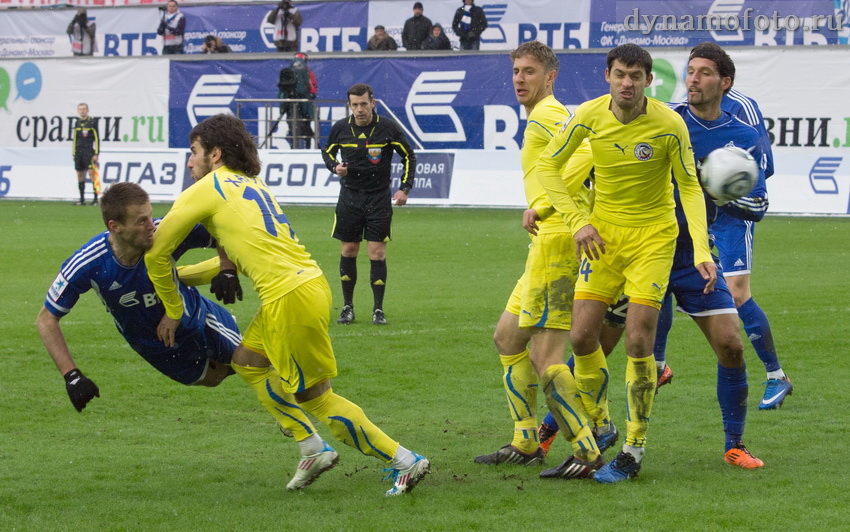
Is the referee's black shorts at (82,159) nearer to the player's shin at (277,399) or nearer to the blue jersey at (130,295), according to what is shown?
the blue jersey at (130,295)

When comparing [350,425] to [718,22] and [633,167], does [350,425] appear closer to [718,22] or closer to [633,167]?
[633,167]

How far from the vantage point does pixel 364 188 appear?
11.3m

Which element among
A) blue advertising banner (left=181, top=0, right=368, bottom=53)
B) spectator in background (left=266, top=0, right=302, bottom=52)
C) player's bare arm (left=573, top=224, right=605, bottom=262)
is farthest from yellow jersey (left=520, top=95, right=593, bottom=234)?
blue advertising banner (left=181, top=0, right=368, bottom=53)

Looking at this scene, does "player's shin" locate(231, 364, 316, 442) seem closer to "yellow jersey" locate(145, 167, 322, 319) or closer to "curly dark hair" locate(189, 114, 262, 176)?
"yellow jersey" locate(145, 167, 322, 319)

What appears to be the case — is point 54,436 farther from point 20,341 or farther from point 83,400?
point 20,341

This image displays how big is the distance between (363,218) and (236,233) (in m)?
6.11

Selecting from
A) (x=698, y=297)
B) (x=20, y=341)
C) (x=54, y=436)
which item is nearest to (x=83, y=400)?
(x=54, y=436)

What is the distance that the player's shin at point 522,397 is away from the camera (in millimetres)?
5949

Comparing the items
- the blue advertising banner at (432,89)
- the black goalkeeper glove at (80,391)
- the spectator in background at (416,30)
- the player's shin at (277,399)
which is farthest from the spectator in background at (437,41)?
the black goalkeeper glove at (80,391)

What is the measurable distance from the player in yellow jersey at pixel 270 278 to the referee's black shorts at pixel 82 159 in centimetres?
2070

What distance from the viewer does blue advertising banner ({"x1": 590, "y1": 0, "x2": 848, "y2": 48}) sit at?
2492cm

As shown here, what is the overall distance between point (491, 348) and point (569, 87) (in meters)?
16.4

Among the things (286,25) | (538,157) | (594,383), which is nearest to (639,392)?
(594,383)

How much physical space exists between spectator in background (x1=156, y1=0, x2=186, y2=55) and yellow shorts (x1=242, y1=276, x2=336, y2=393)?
2574 cm
